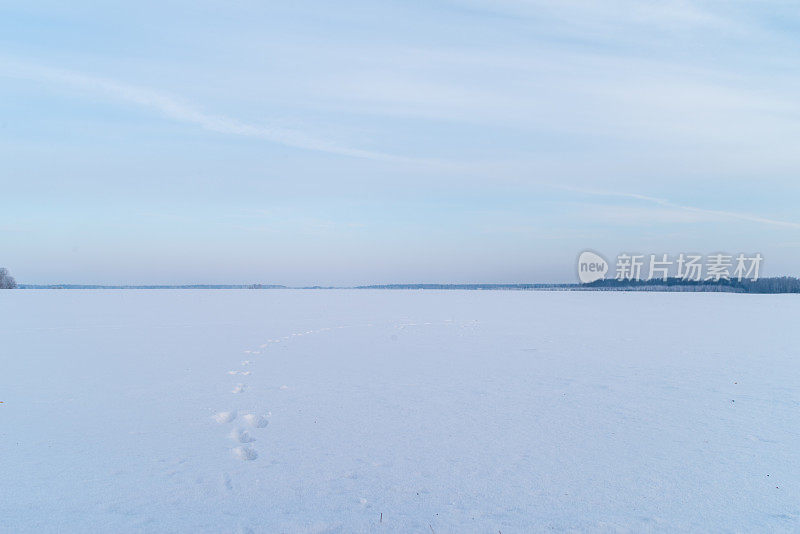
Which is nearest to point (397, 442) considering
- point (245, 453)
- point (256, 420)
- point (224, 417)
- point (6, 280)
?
point (245, 453)

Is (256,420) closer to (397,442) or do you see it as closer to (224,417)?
(224,417)

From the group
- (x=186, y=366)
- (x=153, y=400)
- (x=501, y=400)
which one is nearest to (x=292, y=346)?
(x=186, y=366)

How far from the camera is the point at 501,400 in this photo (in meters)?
5.48

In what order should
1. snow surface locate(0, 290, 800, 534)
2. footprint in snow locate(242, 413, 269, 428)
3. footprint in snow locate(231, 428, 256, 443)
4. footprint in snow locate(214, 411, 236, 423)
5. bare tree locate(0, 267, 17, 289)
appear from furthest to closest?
1. bare tree locate(0, 267, 17, 289)
2. footprint in snow locate(214, 411, 236, 423)
3. footprint in snow locate(242, 413, 269, 428)
4. footprint in snow locate(231, 428, 256, 443)
5. snow surface locate(0, 290, 800, 534)

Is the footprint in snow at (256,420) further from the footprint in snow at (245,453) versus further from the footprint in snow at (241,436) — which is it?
the footprint in snow at (245,453)

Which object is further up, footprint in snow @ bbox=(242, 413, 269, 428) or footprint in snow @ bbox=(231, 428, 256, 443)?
footprint in snow @ bbox=(242, 413, 269, 428)

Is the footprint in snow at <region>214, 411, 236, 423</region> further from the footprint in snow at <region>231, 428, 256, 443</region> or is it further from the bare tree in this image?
the bare tree

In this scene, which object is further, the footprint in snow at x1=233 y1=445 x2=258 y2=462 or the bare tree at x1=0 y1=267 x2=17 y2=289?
the bare tree at x1=0 y1=267 x2=17 y2=289

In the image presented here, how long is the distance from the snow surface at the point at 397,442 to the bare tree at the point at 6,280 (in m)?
76.1

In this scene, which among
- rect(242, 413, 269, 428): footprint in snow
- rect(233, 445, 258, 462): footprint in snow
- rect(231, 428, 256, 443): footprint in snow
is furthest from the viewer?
rect(242, 413, 269, 428): footprint in snow

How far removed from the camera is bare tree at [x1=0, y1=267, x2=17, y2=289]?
7019 cm

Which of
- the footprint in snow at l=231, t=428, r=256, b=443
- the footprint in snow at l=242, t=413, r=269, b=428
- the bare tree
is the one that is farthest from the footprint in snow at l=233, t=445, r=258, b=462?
the bare tree

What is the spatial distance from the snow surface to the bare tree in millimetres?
76060

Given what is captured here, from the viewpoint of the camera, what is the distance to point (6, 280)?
7075cm
